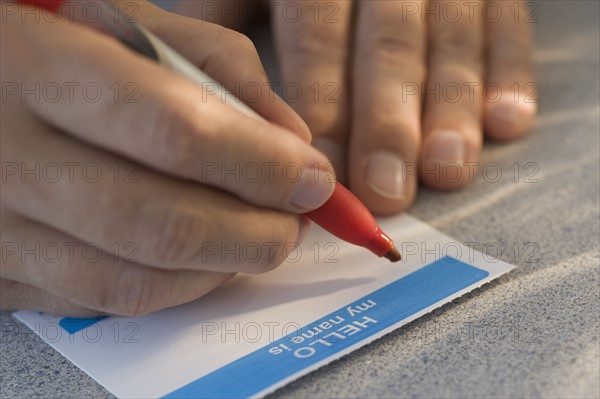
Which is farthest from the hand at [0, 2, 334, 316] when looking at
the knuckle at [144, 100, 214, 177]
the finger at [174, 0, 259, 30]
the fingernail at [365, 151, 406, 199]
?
the finger at [174, 0, 259, 30]

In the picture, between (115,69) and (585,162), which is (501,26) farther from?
(115,69)

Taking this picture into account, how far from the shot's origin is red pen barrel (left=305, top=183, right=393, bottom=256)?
456 millimetres

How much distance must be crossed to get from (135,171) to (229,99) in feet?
0.23

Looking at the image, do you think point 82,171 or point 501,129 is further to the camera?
point 501,129

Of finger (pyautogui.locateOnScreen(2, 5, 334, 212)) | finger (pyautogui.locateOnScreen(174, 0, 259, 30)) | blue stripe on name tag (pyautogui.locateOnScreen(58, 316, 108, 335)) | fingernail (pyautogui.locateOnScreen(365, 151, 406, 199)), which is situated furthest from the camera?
finger (pyautogui.locateOnScreen(174, 0, 259, 30))

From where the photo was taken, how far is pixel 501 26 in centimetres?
78

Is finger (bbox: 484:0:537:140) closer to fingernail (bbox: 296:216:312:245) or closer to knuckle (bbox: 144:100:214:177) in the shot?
fingernail (bbox: 296:216:312:245)

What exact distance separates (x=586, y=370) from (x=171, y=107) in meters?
0.27

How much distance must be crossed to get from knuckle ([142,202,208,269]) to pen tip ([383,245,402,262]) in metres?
0.13

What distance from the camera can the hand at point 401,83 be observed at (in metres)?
0.63

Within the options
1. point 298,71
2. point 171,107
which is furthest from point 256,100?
point 298,71

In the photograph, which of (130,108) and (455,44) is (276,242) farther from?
(455,44)

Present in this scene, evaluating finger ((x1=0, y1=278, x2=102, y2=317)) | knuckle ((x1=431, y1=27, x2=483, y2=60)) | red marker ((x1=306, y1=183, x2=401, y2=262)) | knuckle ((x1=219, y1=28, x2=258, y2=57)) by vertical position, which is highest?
knuckle ((x1=219, y1=28, x2=258, y2=57))

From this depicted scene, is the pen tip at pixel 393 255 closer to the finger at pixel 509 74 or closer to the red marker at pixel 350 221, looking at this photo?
the red marker at pixel 350 221
